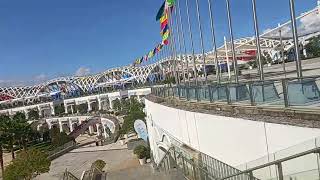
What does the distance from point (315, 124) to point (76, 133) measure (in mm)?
92326

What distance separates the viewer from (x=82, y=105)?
164 metres

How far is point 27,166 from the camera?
1580 inches

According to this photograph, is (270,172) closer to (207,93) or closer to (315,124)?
(315,124)

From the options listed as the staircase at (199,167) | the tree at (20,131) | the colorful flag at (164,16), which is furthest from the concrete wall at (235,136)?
the tree at (20,131)

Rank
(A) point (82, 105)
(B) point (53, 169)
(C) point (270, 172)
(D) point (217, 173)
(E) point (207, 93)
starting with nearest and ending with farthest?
1. (C) point (270, 172)
2. (D) point (217, 173)
3. (E) point (207, 93)
4. (B) point (53, 169)
5. (A) point (82, 105)

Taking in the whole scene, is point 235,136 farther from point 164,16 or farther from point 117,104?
point 117,104

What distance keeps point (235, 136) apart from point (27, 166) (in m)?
30.7

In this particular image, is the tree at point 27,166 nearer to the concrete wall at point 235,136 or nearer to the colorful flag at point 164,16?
the colorful flag at point 164,16

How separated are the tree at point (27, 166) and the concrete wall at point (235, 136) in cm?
2322

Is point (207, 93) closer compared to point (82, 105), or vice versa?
point (207, 93)

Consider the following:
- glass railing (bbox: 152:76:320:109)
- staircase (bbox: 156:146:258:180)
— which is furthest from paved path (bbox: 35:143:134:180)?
glass railing (bbox: 152:76:320:109)

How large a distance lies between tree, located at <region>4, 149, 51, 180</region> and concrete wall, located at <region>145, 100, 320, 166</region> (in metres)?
23.2

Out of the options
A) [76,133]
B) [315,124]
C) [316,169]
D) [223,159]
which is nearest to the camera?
[316,169]

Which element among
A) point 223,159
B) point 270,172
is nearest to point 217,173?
point 223,159
